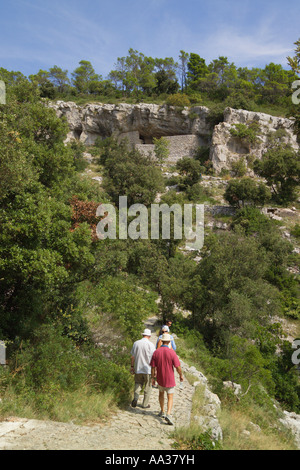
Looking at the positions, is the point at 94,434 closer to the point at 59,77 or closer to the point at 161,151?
the point at 161,151

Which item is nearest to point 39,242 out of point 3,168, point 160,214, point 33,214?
point 33,214

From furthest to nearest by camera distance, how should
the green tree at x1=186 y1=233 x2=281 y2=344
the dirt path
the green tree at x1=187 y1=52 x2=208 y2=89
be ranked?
the green tree at x1=187 y1=52 x2=208 y2=89 < the green tree at x1=186 y1=233 x2=281 y2=344 < the dirt path

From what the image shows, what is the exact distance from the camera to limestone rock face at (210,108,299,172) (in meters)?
36.6

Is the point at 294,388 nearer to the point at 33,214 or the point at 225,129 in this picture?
the point at 33,214

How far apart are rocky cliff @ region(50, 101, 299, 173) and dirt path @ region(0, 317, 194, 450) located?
3367 cm

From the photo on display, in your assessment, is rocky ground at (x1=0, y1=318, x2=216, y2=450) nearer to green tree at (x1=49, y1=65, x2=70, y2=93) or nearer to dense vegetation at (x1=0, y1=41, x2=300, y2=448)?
dense vegetation at (x1=0, y1=41, x2=300, y2=448)

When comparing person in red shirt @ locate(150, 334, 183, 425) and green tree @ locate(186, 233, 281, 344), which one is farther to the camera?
green tree @ locate(186, 233, 281, 344)

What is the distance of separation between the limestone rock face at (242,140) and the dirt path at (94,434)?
111 feet

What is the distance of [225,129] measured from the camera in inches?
1468

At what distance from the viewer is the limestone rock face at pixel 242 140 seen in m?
36.6
